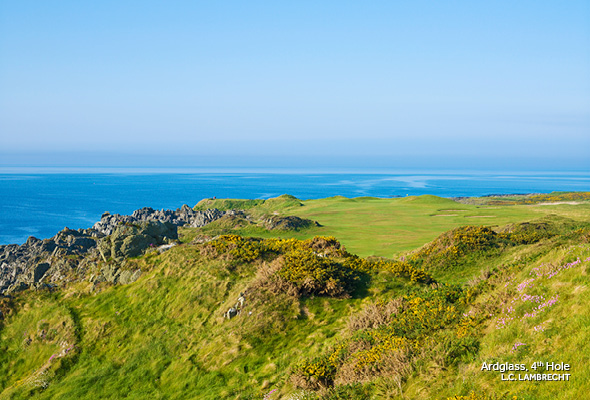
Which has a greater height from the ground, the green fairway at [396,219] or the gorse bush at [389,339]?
the gorse bush at [389,339]

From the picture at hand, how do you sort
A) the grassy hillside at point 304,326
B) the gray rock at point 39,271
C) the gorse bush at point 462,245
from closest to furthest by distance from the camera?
the grassy hillside at point 304,326 → the gorse bush at point 462,245 → the gray rock at point 39,271

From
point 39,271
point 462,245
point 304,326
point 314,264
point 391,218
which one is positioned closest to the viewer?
point 304,326

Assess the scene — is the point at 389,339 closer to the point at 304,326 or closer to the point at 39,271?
the point at 304,326

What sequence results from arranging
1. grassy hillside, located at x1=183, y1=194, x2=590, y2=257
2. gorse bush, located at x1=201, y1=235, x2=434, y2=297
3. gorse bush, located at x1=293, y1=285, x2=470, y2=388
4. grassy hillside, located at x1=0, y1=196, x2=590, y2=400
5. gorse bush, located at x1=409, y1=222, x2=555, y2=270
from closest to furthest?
grassy hillside, located at x1=0, y1=196, x2=590, y2=400 < gorse bush, located at x1=293, y1=285, x2=470, y2=388 < gorse bush, located at x1=201, y1=235, x2=434, y2=297 < gorse bush, located at x1=409, y1=222, x2=555, y2=270 < grassy hillside, located at x1=183, y1=194, x2=590, y2=257

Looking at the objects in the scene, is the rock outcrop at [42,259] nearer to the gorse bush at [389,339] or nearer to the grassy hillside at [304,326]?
the grassy hillside at [304,326]

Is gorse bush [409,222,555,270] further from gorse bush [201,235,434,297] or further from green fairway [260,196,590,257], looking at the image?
gorse bush [201,235,434,297]

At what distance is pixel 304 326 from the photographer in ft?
48.4

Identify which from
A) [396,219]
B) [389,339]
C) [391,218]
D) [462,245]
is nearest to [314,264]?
[389,339]

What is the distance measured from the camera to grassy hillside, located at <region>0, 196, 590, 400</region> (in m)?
8.47

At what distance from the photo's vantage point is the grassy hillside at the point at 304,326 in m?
8.47

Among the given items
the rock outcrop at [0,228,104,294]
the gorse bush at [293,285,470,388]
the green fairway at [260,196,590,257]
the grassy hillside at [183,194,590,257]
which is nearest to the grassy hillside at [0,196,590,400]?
the gorse bush at [293,285,470,388]

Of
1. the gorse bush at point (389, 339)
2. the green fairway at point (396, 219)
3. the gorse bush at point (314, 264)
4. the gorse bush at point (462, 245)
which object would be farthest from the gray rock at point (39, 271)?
the gorse bush at point (462, 245)

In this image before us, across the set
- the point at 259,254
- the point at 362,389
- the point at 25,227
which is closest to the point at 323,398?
the point at 362,389

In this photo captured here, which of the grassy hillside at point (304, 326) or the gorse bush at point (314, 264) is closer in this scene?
the grassy hillside at point (304, 326)
